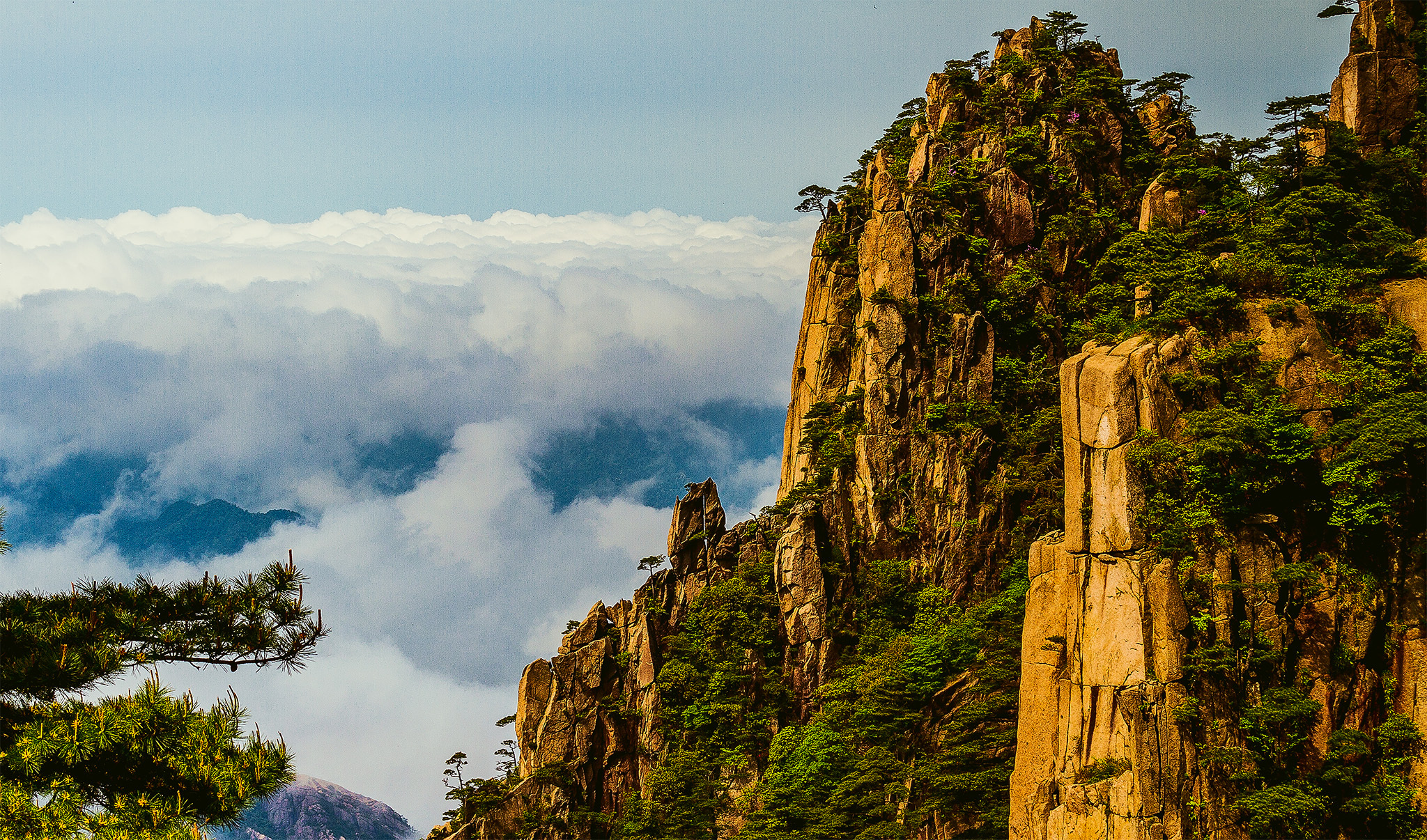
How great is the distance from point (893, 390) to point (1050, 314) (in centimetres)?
780

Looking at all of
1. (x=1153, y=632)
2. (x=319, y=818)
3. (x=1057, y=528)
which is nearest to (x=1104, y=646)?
(x=1153, y=632)

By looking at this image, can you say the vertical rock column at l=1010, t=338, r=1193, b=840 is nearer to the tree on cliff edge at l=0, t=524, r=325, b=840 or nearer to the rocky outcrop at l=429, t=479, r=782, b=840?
the rocky outcrop at l=429, t=479, r=782, b=840

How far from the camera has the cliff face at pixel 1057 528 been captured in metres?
28.3

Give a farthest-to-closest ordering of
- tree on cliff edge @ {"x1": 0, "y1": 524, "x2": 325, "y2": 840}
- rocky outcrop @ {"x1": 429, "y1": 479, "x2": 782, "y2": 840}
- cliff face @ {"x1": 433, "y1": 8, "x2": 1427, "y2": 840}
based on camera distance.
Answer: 1. rocky outcrop @ {"x1": 429, "y1": 479, "x2": 782, "y2": 840}
2. cliff face @ {"x1": 433, "y1": 8, "x2": 1427, "y2": 840}
3. tree on cliff edge @ {"x1": 0, "y1": 524, "x2": 325, "y2": 840}

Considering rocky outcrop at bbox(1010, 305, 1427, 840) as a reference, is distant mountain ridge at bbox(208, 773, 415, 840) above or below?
above

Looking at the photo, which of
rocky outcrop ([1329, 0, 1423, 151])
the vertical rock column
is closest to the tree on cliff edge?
the vertical rock column

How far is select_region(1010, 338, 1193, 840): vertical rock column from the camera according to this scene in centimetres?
2769

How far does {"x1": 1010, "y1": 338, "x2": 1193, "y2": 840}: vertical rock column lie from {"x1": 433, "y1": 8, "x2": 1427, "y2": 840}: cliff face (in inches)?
3.4

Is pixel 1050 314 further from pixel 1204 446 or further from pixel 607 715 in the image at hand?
pixel 607 715

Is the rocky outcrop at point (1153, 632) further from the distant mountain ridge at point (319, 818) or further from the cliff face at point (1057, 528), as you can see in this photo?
the distant mountain ridge at point (319, 818)

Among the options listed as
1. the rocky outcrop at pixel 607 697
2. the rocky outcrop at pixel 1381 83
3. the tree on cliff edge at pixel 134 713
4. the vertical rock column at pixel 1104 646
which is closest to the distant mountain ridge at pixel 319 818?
the rocky outcrop at pixel 607 697

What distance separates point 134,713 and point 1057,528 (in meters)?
37.3

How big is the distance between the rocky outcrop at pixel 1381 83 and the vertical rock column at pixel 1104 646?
1308cm

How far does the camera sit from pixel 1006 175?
51.3 metres
